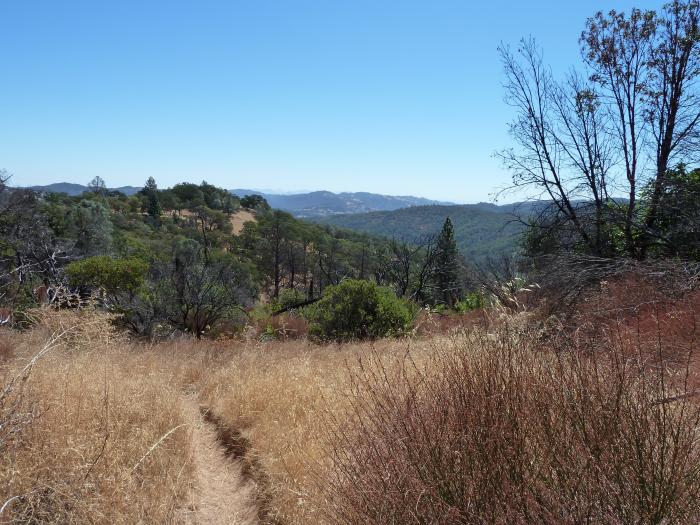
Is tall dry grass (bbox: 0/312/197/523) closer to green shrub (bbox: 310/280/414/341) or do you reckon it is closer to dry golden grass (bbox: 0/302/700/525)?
dry golden grass (bbox: 0/302/700/525)

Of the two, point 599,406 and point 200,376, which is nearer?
point 599,406

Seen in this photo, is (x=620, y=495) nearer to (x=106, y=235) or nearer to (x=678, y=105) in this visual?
(x=678, y=105)

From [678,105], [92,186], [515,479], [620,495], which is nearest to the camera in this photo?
[620,495]

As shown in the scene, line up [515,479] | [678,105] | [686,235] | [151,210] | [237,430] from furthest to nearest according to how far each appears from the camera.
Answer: [151,210]
[678,105]
[686,235]
[237,430]
[515,479]

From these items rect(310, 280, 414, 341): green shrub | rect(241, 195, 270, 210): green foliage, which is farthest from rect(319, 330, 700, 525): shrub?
rect(241, 195, 270, 210): green foliage

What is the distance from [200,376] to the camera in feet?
23.8

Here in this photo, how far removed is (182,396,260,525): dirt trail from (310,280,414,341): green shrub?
7.30 metres

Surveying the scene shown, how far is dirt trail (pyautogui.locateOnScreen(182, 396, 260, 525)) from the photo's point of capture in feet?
11.5

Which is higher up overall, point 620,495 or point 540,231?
point 540,231

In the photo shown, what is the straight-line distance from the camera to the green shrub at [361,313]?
40.0ft

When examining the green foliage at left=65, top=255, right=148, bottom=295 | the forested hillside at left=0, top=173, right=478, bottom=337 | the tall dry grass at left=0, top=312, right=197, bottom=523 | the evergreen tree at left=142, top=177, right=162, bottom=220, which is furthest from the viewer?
the evergreen tree at left=142, top=177, right=162, bottom=220

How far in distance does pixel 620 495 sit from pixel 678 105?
1009cm

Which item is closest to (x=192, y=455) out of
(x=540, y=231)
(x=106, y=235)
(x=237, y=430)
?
(x=237, y=430)

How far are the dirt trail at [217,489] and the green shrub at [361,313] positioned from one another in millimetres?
7303
